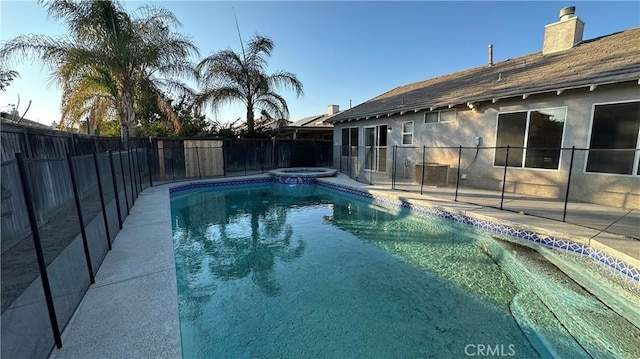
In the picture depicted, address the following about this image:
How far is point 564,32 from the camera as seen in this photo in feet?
27.9

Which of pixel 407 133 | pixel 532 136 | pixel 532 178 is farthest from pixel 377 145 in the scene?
pixel 532 178

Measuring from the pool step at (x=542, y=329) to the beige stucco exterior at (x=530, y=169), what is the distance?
4.47 meters

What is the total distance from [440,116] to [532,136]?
280cm

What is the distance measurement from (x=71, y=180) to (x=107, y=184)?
6.20 ft

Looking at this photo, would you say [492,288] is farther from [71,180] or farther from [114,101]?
[114,101]

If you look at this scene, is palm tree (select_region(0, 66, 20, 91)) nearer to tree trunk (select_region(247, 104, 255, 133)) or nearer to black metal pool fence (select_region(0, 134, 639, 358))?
black metal pool fence (select_region(0, 134, 639, 358))

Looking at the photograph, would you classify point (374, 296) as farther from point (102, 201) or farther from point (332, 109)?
point (332, 109)

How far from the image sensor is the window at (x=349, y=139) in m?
13.2

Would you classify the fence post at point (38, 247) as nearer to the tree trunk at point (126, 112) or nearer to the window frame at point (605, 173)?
the window frame at point (605, 173)

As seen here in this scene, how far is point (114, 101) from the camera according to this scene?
34.5ft

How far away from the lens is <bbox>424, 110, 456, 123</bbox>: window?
8.84 m

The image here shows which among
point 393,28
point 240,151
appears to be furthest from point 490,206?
point 240,151

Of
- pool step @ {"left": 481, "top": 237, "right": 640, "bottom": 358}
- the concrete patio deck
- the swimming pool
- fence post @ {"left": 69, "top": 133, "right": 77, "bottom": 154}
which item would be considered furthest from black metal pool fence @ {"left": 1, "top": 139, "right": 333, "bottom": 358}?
pool step @ {"left": 481, "top": 237, "right": 640, "bottom": 358}

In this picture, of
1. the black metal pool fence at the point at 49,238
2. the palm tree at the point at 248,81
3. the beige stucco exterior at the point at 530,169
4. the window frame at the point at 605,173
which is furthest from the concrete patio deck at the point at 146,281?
the palm tree at the point at 248,81
